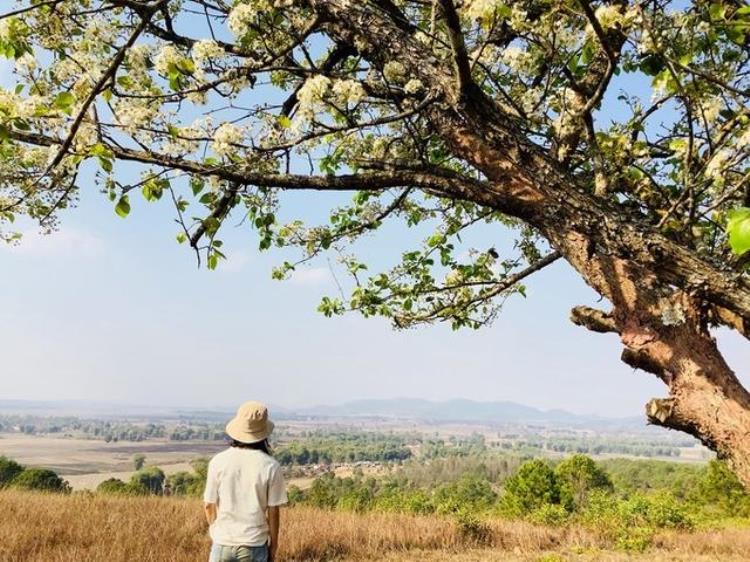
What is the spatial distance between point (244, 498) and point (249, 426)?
43 cm

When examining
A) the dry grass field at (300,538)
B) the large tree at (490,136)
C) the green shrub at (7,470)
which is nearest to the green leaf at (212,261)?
the large tree at (490,136)

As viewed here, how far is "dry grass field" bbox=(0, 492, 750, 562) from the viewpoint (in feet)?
23.2

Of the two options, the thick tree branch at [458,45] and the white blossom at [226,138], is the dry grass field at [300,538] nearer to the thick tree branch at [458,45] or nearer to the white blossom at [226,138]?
the white blossom at [226,138]

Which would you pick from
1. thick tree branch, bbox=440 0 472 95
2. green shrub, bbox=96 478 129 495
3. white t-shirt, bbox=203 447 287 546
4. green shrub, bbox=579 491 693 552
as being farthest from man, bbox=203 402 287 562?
green shrub, bbox=96 478 129 495

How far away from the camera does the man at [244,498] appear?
3.36 meters

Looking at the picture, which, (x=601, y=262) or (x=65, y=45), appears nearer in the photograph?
(x=601, y=262)

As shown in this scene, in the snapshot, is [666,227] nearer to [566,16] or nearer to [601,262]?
[601,262]

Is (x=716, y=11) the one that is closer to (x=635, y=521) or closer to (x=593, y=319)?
(x=593, y=319)

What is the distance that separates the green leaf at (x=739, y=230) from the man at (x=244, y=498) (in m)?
3.05

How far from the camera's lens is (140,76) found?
2.81 metres

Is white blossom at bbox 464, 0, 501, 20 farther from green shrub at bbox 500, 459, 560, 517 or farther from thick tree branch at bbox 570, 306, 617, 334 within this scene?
green shrub at bbox 500, 459, 560, 517

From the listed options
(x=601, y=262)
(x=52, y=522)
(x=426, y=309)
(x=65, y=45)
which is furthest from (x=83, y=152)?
(x=52, y=522)

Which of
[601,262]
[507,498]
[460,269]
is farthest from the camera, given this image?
[507,498]

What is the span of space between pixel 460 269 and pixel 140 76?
3.41m
